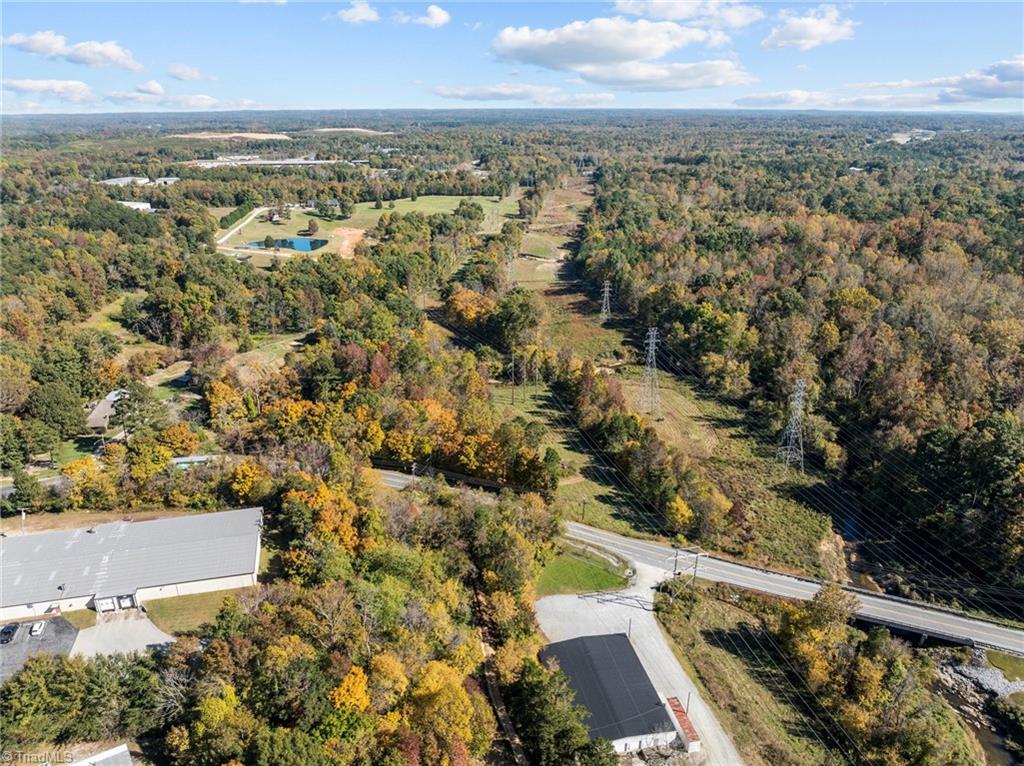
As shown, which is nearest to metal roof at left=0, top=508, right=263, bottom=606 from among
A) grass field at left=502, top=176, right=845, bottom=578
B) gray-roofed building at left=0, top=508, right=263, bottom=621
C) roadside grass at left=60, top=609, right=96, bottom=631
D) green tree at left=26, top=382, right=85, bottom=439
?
gray-roofed building at left=0, top=508, right=263, bottom=621

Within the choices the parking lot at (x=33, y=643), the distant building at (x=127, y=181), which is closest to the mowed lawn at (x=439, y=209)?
the distant building at (x=127, y=181)

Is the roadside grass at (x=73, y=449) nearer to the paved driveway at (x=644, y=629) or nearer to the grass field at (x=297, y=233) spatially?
the paved driveway at (x=644, y=629)

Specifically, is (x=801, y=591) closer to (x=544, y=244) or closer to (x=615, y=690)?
(x=615, y=690)

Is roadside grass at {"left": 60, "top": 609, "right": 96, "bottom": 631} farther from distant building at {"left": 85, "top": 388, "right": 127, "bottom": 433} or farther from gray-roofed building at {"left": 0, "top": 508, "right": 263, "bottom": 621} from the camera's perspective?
distant building at {"left": 85, "top": 388, "right": 127, "bottom": 433}

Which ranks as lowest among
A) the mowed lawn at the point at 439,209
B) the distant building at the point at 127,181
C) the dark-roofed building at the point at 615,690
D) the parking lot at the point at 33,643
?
the dark-roofed building at the point at 615,690

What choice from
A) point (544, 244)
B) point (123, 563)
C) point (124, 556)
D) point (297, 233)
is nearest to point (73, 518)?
point (124, 556)

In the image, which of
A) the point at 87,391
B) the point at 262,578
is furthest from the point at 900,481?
the point at 87,391
